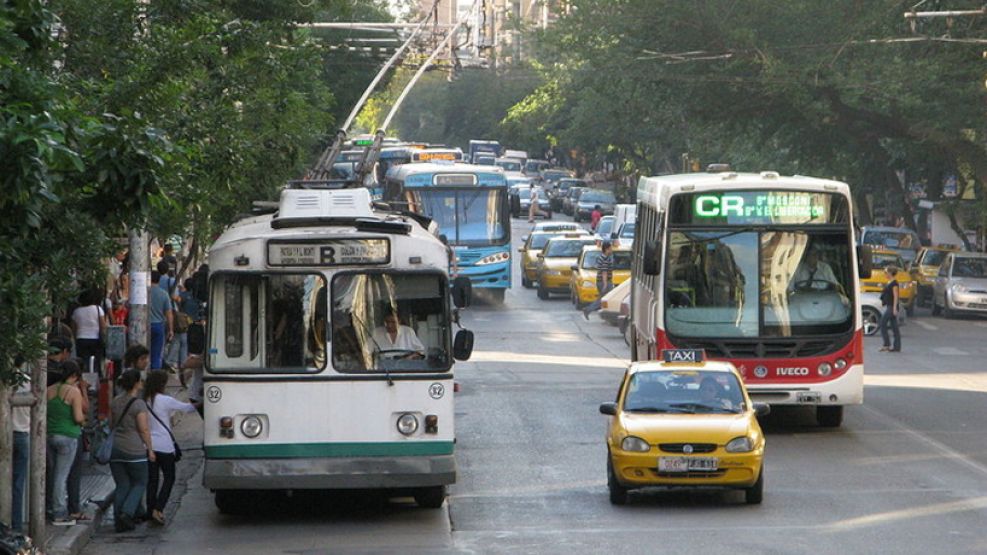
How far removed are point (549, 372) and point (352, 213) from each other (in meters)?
14.2

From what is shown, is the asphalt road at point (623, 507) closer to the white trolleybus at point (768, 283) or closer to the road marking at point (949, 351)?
the white trolleybus at point (768, 283)

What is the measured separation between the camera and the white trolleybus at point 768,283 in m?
21.3

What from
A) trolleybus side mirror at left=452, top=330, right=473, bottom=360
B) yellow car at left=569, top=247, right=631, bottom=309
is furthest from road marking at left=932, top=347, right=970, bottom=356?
trolleybus side mirror at left=452, top=330, right=473, bottom=360

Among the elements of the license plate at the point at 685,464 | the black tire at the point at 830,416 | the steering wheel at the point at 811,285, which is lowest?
the black tire at the point at 830,416

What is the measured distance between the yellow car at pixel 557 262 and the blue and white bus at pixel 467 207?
4950mm

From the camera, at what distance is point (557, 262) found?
161ft

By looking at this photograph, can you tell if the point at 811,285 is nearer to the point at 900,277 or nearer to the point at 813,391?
the point at 813,391

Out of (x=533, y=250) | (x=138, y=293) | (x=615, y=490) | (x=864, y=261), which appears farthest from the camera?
(x=533, y=250)

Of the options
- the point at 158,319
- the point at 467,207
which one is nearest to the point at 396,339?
the point at 158,319

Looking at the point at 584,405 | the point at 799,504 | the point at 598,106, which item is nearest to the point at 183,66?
the point at 799,504

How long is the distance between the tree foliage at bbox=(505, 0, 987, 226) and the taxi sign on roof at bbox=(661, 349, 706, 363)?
24.2 m

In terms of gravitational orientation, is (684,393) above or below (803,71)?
below

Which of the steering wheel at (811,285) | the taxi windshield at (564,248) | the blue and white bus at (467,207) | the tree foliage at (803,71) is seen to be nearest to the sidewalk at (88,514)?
the steering wheel at (811,285)

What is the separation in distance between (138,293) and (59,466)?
708 centimetres
